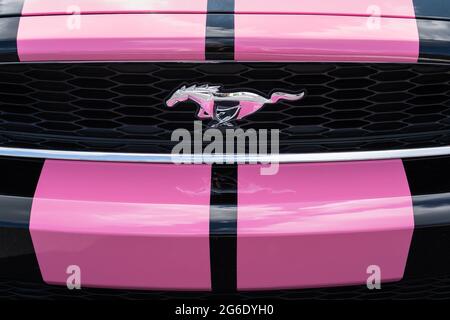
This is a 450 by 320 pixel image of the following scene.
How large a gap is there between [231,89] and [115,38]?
11.5 inches

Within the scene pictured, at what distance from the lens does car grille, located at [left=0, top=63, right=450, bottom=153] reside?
1.26 metres

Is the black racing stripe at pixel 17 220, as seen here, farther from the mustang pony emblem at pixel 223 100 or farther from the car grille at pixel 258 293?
the mustang pony emblem at pixel 223 100

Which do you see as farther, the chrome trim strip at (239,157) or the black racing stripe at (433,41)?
the chrome trim strip at (239,157)

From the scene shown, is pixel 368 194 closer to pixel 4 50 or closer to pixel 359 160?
pixel 359 160

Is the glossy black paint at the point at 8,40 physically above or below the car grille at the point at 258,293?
above

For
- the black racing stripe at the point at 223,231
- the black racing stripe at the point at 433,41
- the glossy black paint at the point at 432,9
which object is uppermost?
the glossy black paint at the point at 432,9

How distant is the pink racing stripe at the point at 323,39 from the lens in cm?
114

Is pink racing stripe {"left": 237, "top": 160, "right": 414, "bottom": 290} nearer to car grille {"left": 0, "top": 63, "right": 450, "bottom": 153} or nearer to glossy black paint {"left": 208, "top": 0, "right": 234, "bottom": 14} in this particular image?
car grille {"left": 0, "top": 63, "right": 450, "bottom": 153}

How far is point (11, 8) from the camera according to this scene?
1230 millimetres

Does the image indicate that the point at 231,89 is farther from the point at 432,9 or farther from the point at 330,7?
the point at 432,9

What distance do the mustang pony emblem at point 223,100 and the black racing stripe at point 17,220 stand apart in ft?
1.25

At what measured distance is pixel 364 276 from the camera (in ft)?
4.08

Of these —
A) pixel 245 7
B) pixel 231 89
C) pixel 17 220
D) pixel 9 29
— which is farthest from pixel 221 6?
pixel 17 220

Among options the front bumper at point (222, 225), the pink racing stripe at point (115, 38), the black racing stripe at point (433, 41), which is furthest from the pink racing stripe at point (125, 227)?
the black racing stripe at point (433, 41)
